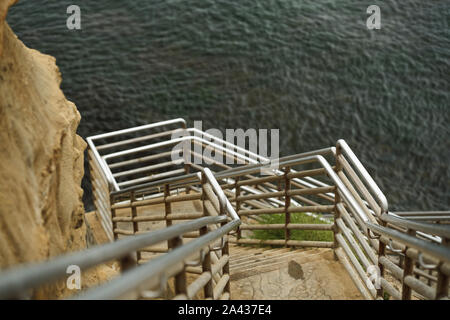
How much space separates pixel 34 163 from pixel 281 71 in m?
15.4

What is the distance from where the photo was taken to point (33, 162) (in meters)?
3.45

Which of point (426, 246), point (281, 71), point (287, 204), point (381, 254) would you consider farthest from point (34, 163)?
point (281, 71)

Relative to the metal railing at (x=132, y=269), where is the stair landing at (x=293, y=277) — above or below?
below

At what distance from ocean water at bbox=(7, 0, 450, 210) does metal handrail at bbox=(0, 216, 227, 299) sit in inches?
542

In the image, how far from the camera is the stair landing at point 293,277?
4.91 metres

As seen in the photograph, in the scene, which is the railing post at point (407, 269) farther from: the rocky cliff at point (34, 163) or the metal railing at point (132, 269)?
the rocky cliff at point (34, 163)

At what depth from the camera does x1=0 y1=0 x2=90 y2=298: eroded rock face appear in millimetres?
3031

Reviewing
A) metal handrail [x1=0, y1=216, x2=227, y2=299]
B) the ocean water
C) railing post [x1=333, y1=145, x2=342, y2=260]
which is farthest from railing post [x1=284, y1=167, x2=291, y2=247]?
the ocean water

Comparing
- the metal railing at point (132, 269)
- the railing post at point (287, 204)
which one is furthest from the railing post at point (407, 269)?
the railing post at point (287, 204)

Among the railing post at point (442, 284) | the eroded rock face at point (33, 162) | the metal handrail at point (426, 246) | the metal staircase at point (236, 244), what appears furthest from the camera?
the eroded rock face at point (33, 162)

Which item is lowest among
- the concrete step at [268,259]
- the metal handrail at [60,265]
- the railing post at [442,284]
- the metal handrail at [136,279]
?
the concrete step at [268,259]

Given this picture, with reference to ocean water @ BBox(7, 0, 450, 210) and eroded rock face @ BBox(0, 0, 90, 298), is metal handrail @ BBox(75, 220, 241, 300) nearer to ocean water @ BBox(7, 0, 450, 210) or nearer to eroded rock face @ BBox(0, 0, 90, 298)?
eroded rock face @ BBox(0, 0, 90, 298)

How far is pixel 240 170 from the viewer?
5906mm

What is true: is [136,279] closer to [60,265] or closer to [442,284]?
[60,265]
